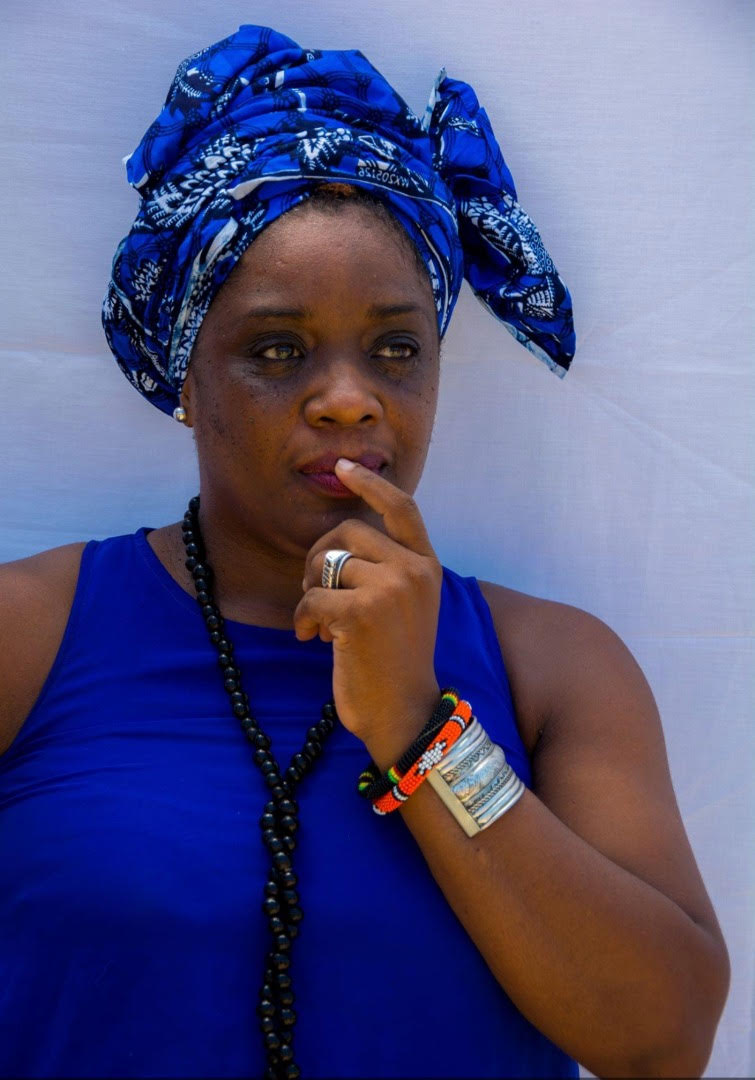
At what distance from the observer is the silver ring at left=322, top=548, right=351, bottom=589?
62.2 inches

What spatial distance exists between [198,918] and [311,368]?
0.75 m

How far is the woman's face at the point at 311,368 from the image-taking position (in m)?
1.67

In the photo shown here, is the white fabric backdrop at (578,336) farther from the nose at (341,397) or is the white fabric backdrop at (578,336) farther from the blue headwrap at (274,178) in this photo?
the nose at (341,397)

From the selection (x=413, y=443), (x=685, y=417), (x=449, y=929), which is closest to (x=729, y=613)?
(x=685, y=417)

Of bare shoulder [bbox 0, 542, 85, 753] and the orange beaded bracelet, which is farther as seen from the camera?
bare shoulder [bbox 0, 542, 85, 753]

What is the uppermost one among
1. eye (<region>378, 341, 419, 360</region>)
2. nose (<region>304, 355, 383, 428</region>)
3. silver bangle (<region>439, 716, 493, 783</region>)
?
eye (<region>378, 341, 419, 360</region>)

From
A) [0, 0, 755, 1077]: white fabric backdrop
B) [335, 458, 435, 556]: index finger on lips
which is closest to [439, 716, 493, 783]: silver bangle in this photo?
[335, 458, 435, 556]: index finger on lips

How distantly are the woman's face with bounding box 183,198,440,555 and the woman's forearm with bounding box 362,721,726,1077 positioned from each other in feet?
1.53

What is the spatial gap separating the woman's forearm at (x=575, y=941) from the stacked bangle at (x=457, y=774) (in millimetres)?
17

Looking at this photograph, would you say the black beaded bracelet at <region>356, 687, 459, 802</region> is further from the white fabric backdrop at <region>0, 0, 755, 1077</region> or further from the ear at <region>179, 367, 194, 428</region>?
the white fabric backdrop at <region>0, 0, 755, 1077</region>

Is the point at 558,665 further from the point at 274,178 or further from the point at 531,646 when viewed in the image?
the point at 274,178

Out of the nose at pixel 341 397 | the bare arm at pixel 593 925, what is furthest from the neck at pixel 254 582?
the bare arm at pixel 593 925

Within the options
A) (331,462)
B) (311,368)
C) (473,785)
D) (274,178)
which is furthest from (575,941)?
(274,178)

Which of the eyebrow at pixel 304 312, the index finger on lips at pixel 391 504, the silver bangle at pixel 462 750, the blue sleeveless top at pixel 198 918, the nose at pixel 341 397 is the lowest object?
the blue sleeveless top at pixel 198 918
